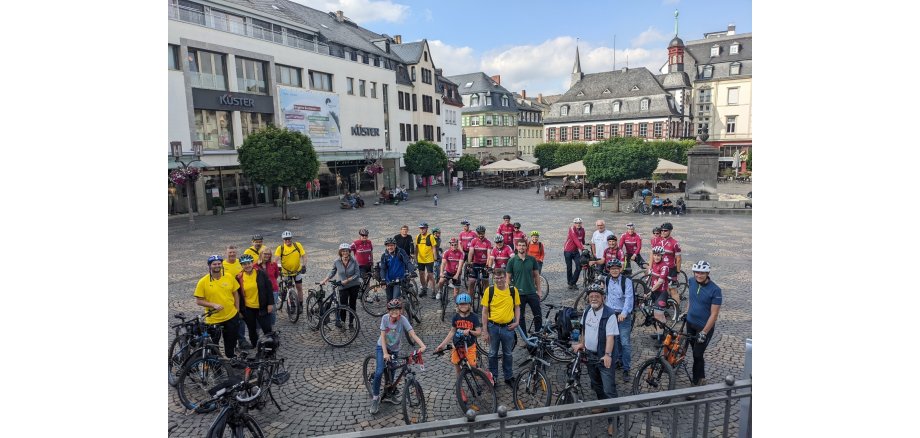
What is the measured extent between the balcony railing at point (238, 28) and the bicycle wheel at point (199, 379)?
87.2 ft

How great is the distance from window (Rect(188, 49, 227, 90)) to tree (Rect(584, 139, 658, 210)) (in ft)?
76.9

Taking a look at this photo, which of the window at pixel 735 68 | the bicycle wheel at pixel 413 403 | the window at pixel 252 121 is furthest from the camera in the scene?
the window at pixel 735 68

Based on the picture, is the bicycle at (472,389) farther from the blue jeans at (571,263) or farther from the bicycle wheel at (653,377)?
the blue jeans at (571,263)

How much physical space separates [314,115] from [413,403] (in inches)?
1342

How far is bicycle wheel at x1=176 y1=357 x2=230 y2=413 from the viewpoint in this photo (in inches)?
270

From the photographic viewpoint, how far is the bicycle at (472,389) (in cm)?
643

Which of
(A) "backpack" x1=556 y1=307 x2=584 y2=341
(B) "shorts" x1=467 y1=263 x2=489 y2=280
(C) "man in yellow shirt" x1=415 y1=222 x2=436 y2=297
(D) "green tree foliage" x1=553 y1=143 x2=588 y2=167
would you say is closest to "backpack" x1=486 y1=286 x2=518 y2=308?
(A) "backpack" x1=556 y1=307 x2=584 y2=341

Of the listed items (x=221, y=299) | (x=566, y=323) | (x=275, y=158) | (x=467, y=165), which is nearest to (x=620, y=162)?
(x=275, y=158)

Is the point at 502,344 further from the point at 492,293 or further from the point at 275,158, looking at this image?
the point at 275,158

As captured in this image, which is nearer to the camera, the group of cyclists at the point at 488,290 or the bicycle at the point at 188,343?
the group of cyclists at the point at 488,290

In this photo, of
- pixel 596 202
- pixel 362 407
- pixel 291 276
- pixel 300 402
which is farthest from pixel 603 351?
pixel 596 202

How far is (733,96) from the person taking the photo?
213 feet

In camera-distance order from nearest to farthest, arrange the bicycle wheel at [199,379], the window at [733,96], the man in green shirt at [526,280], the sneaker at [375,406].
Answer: the sneaker at [375,406], the bicycle wheel at [199,379], the man in green shirt at [526,280], the window at [733,96]

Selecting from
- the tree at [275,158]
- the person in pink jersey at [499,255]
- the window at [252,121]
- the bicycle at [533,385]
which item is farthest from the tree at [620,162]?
the bicycle at [533,385]
